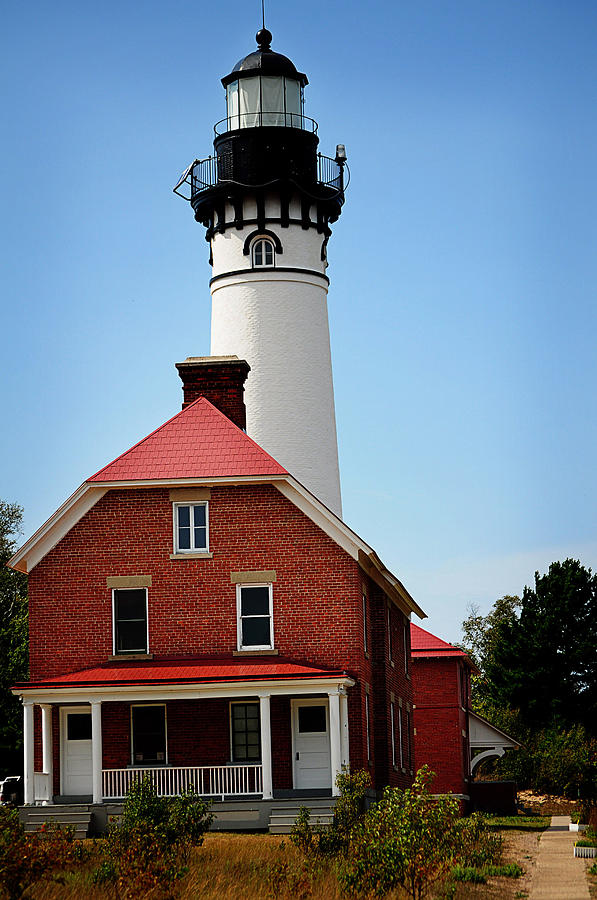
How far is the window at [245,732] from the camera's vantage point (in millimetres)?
30688

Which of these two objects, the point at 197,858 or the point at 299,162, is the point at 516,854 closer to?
the point at 197,858

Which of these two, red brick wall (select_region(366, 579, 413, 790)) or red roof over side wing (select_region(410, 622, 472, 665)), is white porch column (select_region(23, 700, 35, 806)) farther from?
red roof over side wing (select_region(410, 622, 472, 665))

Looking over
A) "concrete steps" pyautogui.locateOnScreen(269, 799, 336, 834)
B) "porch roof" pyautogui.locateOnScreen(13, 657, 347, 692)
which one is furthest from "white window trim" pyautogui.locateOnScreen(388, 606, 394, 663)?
"concrete steps" pyautogui.locateOnScreen(269, 799, 336, 834)

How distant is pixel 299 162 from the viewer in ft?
147

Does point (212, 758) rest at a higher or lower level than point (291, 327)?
lower

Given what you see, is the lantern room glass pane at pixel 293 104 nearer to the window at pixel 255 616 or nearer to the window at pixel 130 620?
the window at pixel 255 616

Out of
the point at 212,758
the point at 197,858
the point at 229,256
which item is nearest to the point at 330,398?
the point at 229,256

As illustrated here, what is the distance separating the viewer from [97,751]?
95.7ft

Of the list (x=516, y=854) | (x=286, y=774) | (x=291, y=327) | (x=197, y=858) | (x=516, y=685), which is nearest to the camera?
(x=197, y=858)

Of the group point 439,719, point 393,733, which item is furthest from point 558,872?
point 439,719

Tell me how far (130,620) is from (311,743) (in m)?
4.86

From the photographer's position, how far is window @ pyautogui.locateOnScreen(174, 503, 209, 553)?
1256 inches

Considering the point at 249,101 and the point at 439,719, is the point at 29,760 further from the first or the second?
the point at 249,101

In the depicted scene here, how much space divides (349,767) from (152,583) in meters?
6.05
